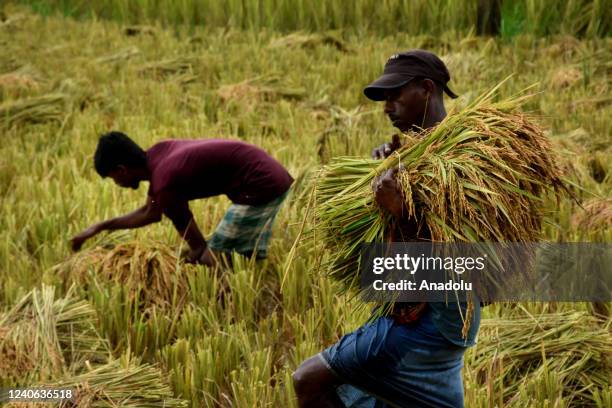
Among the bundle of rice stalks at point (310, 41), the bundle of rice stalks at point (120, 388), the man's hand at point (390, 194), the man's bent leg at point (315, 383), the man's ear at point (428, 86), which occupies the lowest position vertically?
the bundle of rice stalks at point (310, 41)

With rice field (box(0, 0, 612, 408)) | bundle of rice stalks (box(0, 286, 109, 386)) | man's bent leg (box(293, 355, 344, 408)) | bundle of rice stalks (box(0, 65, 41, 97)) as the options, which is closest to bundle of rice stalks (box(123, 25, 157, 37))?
rice field (box(0, 0, 612, 408))

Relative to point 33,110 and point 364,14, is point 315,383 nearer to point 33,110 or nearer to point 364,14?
point 33,110

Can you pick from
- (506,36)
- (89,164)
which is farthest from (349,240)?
(506,36)

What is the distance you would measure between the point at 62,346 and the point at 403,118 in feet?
4.67

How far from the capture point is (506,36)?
7664 millimetres

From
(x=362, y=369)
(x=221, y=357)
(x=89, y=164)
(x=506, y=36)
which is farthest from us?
(x=506, y=36)

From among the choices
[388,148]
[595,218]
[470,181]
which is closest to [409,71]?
[388,148]

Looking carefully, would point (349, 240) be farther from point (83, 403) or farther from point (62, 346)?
point (62, 346)

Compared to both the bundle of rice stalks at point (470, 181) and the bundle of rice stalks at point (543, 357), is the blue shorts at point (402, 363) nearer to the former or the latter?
the bundle of rice stalks at point (470, 181)

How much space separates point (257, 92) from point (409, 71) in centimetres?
433

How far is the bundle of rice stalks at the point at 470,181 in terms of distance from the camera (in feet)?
6.21

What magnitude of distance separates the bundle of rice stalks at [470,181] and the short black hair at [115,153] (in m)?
1.44

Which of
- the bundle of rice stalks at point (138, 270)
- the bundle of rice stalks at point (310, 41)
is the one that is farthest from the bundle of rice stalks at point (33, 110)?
the bundle of rice stalks at point (138, 270)

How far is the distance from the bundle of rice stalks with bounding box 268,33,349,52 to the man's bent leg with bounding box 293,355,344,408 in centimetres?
611
